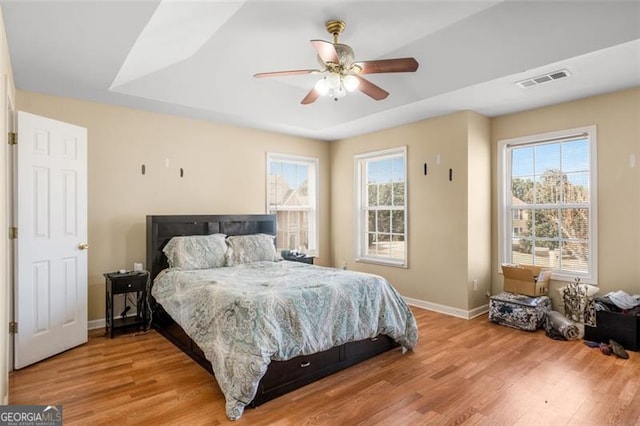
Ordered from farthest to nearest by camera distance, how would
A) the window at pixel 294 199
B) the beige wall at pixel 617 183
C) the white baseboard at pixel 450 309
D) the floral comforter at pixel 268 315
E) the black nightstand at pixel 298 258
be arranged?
the window at pixel 294 199 < the black nightstand at pixel 298 258 < the white baseboard at pixel 450 309 < the beige wall at pixel 617 183 < the floral comforter at pixel 268 315

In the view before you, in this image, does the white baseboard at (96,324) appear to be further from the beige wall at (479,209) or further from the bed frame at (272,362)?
the beige wall at (479,209)

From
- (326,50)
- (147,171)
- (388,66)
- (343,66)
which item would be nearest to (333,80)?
(343,66)

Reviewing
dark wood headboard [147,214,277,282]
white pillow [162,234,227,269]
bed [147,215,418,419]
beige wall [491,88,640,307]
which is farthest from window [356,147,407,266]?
white pillow [162,234,227,269]

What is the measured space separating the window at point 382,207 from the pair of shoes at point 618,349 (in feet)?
7.91

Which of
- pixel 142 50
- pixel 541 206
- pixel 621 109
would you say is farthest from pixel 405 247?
pixel 142 50

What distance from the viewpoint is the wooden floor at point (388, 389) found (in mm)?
2264

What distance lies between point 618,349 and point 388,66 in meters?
3.28

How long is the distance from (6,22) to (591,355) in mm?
5313

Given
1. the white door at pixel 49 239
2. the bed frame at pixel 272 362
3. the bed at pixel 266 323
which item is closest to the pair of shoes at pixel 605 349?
the bed at pixel 266 323

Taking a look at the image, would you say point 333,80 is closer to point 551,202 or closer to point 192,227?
point 192,227

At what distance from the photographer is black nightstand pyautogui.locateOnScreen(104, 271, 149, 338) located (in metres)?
3.66

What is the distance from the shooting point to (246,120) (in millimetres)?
4773

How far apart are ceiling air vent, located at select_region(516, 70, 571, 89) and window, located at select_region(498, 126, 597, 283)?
957 millimetres

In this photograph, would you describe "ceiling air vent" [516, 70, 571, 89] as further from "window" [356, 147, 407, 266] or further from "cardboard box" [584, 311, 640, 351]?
"cardboard box" [584, 311, 640, 351]
